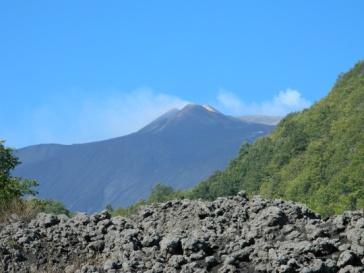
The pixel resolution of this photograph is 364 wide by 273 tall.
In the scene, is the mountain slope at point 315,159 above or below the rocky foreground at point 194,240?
above

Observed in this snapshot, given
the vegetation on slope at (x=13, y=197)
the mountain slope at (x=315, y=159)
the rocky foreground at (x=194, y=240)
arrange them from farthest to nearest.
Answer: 1. the mountain slope at (x=315, y=159)
2. the vegetation on slope at (x=13, y=197)
3. the rocky foreground at (x=194, y=240)

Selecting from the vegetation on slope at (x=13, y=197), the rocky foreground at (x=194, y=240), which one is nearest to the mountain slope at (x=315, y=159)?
the vegetation on slope at (x=13, y=197)

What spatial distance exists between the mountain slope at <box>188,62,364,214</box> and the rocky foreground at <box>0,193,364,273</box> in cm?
6394

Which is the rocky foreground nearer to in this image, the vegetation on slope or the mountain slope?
the vegetation on slope

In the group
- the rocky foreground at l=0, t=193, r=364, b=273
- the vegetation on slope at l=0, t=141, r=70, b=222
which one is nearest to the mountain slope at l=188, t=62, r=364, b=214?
the vegetation on slope at l=0, t=141, r=70, b=222

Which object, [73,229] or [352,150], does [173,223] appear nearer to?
[73,229]

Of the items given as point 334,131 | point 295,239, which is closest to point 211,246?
point 295,239

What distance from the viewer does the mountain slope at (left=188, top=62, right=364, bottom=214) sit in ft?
296

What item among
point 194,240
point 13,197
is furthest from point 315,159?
point 194,240

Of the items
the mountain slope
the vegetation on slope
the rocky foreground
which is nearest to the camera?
the rocky foreground

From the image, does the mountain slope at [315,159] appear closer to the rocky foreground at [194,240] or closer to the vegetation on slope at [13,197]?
the vegetation on slope at [13,197]

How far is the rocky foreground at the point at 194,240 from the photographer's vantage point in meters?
12.5

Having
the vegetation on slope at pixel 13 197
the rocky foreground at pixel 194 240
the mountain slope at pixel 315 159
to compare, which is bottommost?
the rocky foreground at pixel 194 240

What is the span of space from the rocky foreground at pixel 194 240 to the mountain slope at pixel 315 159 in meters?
63.9
